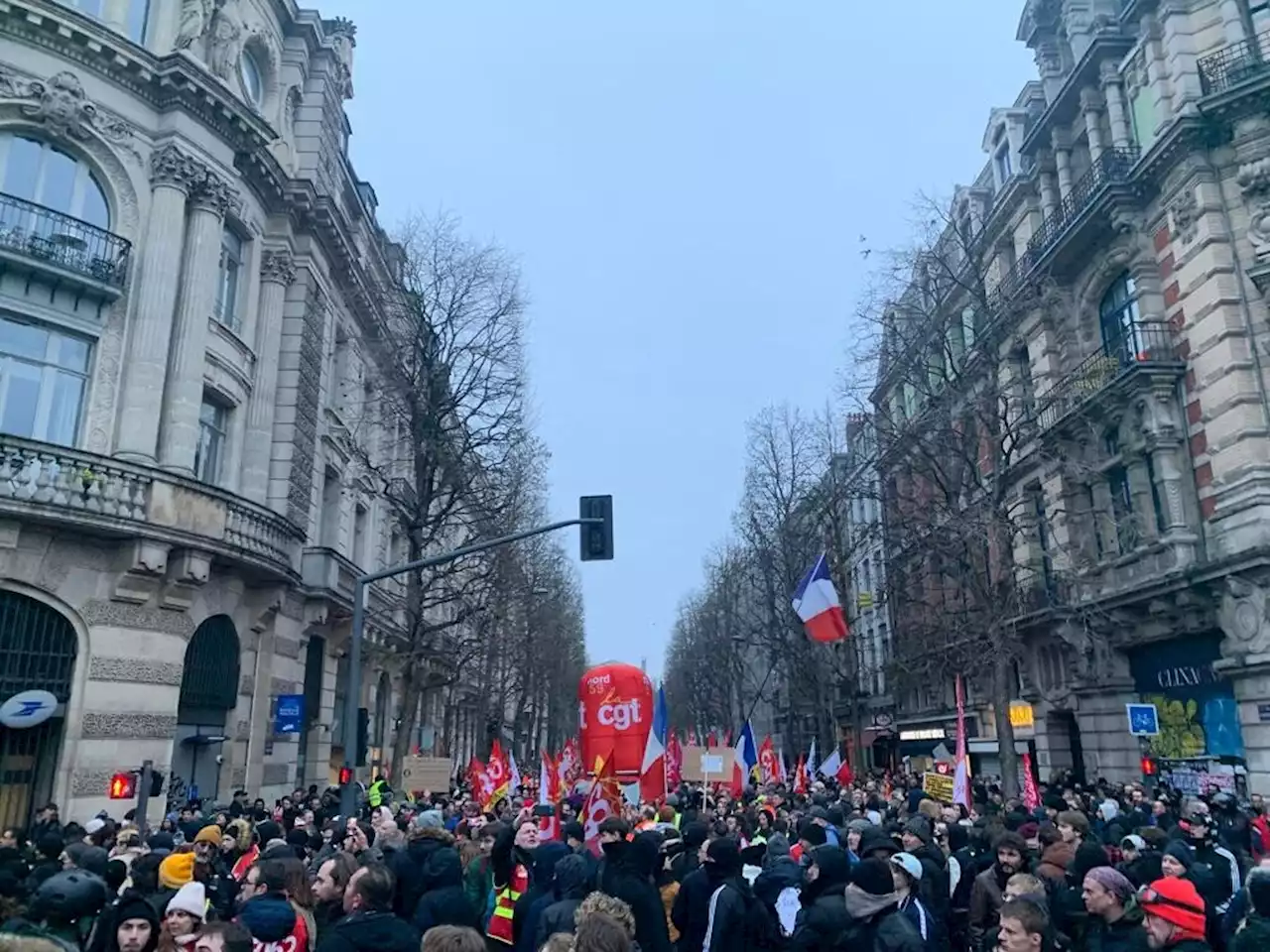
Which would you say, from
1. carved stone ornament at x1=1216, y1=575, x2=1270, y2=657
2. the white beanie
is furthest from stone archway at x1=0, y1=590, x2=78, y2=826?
carved stone ornament at x1=1216, y1=575, x2=1270, y2=657

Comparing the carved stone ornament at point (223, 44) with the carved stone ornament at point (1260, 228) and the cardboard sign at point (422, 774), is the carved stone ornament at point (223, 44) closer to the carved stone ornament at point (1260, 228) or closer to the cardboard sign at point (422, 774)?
the cardboard sign at point (422, 774)

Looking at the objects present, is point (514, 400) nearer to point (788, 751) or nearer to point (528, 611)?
point (528, 611)

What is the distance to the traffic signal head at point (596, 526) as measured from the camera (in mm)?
Result: 15773

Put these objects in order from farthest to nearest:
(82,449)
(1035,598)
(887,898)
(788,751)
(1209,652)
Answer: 1. (788,751)
2. (1035,598)
3. (1209,652)
4. (82,449)
5. (887,898)

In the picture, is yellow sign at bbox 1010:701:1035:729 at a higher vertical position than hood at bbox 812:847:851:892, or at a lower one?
higher

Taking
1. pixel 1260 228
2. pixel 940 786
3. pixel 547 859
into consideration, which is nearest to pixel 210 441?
pixel 940 786

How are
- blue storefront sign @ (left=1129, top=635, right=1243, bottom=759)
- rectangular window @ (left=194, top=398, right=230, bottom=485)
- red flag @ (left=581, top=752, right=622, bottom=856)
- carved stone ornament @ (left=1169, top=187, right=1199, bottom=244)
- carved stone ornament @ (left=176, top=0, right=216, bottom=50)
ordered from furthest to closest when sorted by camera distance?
carved stone ornament @ (left=1169, top=187, right=1199, bottom=244) → blue storefront sign @ (left=1129, top=635, right=1243, bottom=759) → rectangular window @ (left=194, top=398, right=230, bottom=485) → carved stone ornament @ (left=176, top=0, right=216, bottom=50) → red flag @ (left=581, top=752, right=622, bottom=856)

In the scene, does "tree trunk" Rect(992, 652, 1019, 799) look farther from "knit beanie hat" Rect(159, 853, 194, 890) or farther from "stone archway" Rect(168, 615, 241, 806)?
"knit beanie hat" Rect(159, 853, 194, 890)

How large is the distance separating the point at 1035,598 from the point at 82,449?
24617 mm

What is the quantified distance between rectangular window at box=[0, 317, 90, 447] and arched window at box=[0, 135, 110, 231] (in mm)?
2083

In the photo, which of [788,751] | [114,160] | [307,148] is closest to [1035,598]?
[307,148]

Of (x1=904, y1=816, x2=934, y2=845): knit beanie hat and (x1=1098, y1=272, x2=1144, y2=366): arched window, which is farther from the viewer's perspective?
(x1=1098, y1=272, x2=1144, y2=366): arched window

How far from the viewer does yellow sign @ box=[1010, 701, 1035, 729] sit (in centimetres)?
2833

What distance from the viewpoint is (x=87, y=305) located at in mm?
18469
